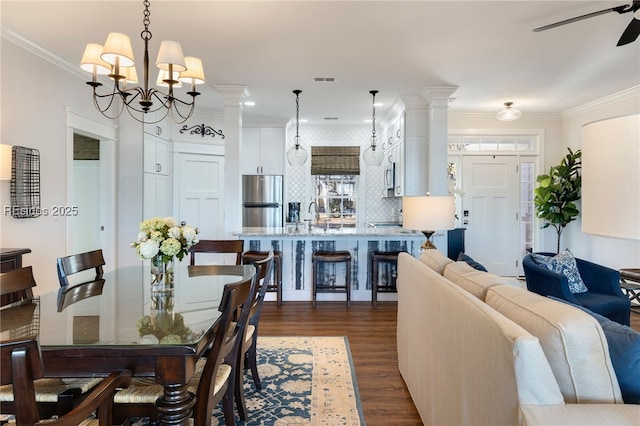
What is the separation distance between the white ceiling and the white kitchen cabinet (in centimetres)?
111

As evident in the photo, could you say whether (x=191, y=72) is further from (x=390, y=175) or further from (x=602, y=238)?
(x=602, y=238)

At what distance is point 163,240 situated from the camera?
7.09ft

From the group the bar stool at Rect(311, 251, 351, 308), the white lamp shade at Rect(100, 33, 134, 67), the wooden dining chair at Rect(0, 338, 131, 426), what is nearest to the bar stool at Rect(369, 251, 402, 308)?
the bar stool at Rect(311, 251, 351, 308)

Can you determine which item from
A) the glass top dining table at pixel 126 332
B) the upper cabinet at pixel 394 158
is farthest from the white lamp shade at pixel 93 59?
the upper cabinet at pixel 394 158

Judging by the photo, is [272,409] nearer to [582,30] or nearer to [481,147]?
[582,30]

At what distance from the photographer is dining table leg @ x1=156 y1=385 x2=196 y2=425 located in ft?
4.45

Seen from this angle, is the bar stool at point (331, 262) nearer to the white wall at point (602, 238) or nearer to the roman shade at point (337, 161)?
the white wall at point (602, 238)

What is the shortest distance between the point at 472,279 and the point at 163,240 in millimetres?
1698

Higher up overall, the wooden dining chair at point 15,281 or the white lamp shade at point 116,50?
the white lamp shade at point 116,50

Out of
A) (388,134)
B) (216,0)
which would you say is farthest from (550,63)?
(216,0)

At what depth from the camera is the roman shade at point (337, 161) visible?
25.2ft

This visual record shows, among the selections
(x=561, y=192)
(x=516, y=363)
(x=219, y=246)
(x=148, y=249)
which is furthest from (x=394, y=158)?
(x=516, y=363)

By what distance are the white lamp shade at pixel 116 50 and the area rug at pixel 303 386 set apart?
88.1 inches

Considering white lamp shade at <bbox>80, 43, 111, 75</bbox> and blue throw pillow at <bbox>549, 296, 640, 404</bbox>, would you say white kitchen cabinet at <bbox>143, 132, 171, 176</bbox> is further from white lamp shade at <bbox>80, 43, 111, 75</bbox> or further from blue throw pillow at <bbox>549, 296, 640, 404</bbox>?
blue throw pillow at <bbox>549, 296, 640, 404</bbox>
